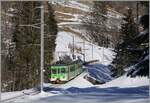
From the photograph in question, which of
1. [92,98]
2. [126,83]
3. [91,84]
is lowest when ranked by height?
[91,84]

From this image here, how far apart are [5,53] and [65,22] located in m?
17.6

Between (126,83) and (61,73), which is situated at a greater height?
(61,73)

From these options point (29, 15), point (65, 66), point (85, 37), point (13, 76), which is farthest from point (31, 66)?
point (85, 37)

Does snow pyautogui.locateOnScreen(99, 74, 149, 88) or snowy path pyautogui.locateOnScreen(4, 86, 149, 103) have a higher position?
snowy path pyautogui.locateOnScreen(4, 86, 149, 103)

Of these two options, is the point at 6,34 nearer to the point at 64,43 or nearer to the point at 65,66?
Result: the point at 65,66

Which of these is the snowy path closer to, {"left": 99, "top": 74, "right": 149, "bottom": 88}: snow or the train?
{"left": 99, "top": 74, "right": 149, "bottom": 88}: snow

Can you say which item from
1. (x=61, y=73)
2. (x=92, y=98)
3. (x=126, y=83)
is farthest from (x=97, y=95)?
(x=61, y=73)

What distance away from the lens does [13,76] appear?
30.0 meters

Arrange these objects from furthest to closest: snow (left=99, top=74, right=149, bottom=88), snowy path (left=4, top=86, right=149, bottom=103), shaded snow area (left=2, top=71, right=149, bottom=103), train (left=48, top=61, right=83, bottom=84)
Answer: train (left=48, top=61, right=83, bottom=84)
snow (left=99, top=74, right=149, bottom=88)
shaded snow area (left=2, top=71, right=149, bottom=103)
snowy path (left=4, top=86, right=149, bottom=103)

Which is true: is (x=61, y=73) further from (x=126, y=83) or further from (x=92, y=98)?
(x=92, y=98)

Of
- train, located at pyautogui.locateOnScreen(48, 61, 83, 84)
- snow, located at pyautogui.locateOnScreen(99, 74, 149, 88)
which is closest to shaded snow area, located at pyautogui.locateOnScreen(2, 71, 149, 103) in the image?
snow, located at pyautogui.locateOnScreen(99, 74, 149, 88)

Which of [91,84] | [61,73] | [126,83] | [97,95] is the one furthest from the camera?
[91,84]

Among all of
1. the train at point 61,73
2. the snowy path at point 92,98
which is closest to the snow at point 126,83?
the train at point 61,73

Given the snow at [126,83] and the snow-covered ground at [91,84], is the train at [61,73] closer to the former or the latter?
the snow-covered ground at [91,84]
